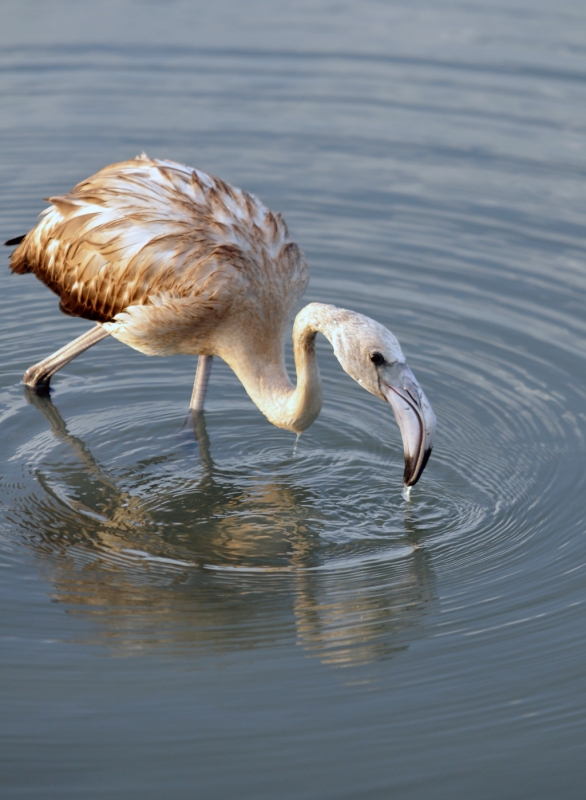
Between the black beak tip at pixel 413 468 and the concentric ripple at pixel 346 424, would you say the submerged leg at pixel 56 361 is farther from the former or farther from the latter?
the black beak tip at pixel 413 468

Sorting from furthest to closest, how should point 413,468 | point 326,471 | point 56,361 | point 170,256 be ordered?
point 56,361, point 326,471, point 170,256, point 413,468

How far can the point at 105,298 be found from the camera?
7301 millimetres

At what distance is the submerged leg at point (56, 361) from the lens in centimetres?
785

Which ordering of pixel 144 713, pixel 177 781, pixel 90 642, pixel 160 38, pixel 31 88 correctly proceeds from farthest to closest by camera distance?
1. pixel 160 38
2. pixel 31 88
3. pixel 90 642
4. pixel 144 713
5. pixel 177 781

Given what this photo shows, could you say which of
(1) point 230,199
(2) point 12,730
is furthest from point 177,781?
(1) point 230,199

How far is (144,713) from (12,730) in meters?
0.59

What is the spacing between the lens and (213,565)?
6086mm

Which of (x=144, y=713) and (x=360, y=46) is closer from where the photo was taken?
(x=144, y=713)

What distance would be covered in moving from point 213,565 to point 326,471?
4.34 feet

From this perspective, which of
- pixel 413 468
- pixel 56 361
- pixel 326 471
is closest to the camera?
pixel 413 468

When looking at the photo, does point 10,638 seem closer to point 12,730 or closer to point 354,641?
point 12,730

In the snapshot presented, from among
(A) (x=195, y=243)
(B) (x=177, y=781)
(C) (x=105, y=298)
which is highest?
(A) (x=195, y=243)

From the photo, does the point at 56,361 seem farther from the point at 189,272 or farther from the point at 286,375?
the point at 286,375

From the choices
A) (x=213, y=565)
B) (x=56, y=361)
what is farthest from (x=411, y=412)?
(x=56, y=361)
